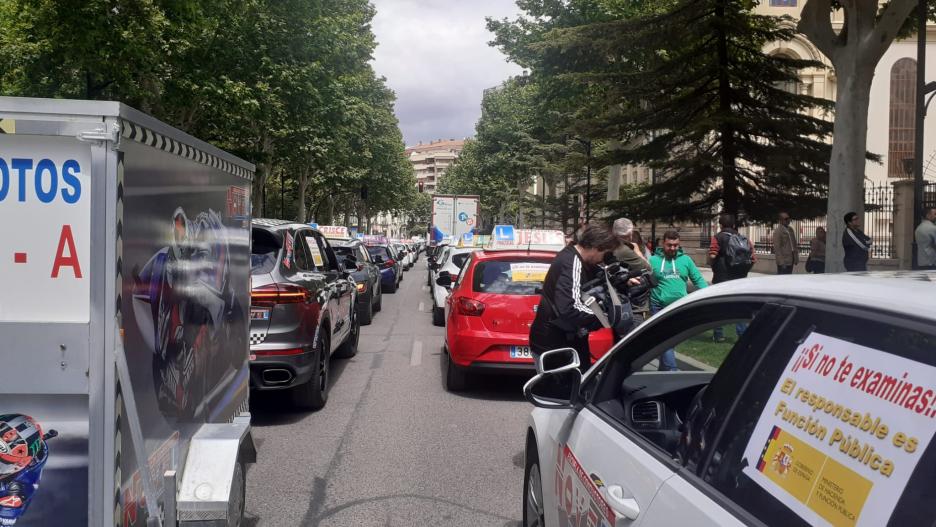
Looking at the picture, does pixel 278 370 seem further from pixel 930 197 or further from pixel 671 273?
pixel 930 197

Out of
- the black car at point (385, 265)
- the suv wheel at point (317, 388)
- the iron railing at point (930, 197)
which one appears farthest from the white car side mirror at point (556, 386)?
the black car at point (385, 265)

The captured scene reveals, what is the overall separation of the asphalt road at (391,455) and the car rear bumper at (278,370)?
0.42m

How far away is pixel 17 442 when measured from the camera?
2691mm

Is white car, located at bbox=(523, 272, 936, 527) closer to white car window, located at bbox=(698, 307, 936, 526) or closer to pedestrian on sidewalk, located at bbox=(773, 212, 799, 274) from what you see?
white car window, located at bbox=(698, 307, 936, 526)

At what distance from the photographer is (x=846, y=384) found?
1774mm

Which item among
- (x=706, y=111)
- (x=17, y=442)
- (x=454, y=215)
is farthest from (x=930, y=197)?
(x=454, y=215)

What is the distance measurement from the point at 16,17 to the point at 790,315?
20234mm

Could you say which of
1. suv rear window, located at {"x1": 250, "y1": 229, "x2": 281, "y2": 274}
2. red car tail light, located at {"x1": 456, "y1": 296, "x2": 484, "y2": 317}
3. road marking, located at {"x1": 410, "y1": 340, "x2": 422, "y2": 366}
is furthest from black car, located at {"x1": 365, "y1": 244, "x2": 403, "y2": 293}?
suv rear window, located at {"x1": 250, "y1": 229, "x2": 281, "y2": 274}

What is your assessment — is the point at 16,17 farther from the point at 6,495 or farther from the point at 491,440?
the point at 6,495

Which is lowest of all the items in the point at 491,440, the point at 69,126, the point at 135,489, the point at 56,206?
the point at 491,440

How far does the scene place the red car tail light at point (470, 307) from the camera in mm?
8469

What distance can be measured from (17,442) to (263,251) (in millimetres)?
4733

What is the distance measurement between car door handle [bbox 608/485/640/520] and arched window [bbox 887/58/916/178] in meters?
48.9

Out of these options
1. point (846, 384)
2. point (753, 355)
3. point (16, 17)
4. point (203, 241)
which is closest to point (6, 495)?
point (203, 241)
